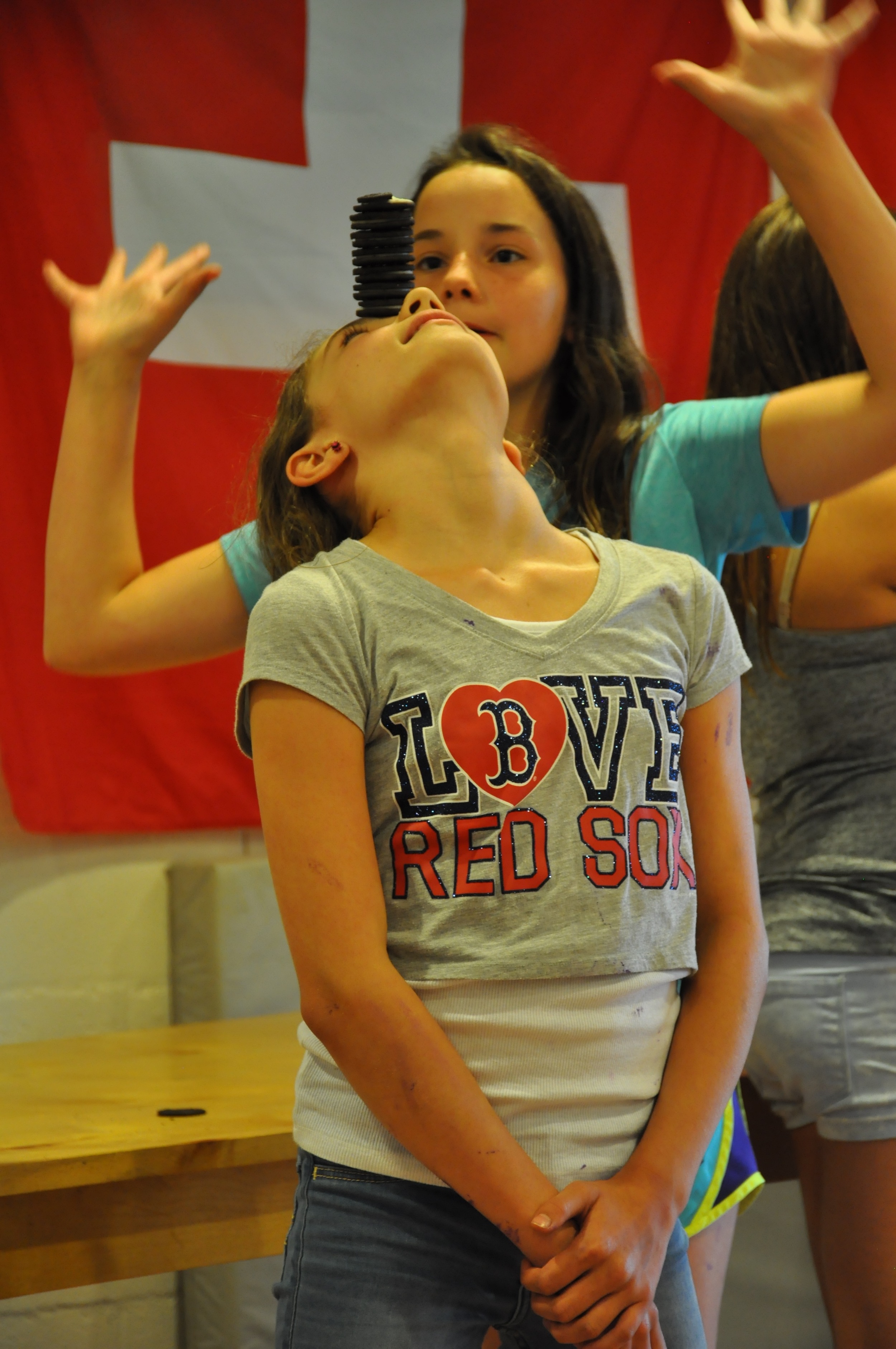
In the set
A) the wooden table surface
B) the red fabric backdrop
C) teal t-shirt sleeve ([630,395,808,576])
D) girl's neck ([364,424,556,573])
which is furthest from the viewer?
the red fabric backdrop

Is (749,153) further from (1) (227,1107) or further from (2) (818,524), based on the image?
(1) (227,1107)

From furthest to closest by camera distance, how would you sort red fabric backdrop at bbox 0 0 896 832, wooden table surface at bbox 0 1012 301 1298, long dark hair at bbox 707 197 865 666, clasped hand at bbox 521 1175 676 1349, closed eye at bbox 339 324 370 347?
red fabric backdrop at bbox 0 0 896 832 < long dark hair at bbox 707 197 865 666 < wooden table surface at bbox 0 1012 301 1298 < closed eye at bbox 339 324 370 347 < clasped hand at bbox 521 1175 676 1349

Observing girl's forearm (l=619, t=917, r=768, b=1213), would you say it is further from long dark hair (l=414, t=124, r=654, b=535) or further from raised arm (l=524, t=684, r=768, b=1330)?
long dark hair (l=414, t=124, r=654, b=535)

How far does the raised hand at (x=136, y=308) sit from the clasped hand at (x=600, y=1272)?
2.68 feet

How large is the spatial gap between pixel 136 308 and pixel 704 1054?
2.69 feet

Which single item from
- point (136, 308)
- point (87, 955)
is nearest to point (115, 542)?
point (136, 308)

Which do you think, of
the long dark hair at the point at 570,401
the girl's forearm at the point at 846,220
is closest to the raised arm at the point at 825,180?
the girl's forearm at the point at 846,220

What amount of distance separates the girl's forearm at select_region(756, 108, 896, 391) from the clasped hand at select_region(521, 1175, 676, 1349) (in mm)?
649

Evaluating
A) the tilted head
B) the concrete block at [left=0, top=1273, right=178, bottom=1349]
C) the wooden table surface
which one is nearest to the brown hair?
the tilted head

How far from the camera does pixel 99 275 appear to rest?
1.90 metres

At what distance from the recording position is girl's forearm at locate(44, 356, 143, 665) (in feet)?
3.79

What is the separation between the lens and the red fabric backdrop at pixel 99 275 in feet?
6.03

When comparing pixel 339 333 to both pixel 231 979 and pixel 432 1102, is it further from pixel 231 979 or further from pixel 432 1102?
pixel 231 979

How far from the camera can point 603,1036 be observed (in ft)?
2.44
